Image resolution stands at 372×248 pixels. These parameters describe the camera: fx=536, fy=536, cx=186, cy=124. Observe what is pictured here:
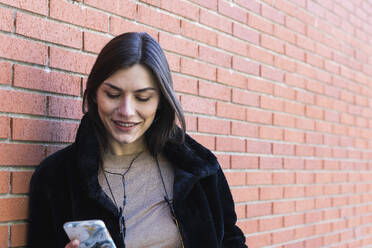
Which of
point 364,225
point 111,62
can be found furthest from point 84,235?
point 364,225

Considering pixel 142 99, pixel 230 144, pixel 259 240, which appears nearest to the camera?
pixel 142 99

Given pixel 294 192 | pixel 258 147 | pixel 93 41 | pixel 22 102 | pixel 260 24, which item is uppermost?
pixel 260 24

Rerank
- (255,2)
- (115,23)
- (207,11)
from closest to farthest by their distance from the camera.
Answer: (115,23)
(207,11)
(255,2)

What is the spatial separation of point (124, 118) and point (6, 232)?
0.65 meters

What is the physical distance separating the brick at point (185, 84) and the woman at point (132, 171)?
1.65 feet

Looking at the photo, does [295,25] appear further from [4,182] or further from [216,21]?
[4,182]

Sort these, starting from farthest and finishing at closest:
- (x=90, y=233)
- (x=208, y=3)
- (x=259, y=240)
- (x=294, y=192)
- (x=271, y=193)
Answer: (x=294, y=192)
(x=271, y=193)
(x=259, y=240)
(x=208, y=3)
(x=90, y=233)

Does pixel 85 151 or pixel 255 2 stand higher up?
pixel 255 2

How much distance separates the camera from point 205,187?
A: 8.14 ft

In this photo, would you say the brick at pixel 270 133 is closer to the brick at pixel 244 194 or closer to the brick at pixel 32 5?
the brick at pixel 244 194

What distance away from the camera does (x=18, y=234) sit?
218 cm

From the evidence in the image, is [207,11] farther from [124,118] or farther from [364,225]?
[364,225]

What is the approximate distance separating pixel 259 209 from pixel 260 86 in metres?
0.84

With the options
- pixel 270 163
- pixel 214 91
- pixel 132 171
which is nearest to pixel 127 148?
pixel 132 171
